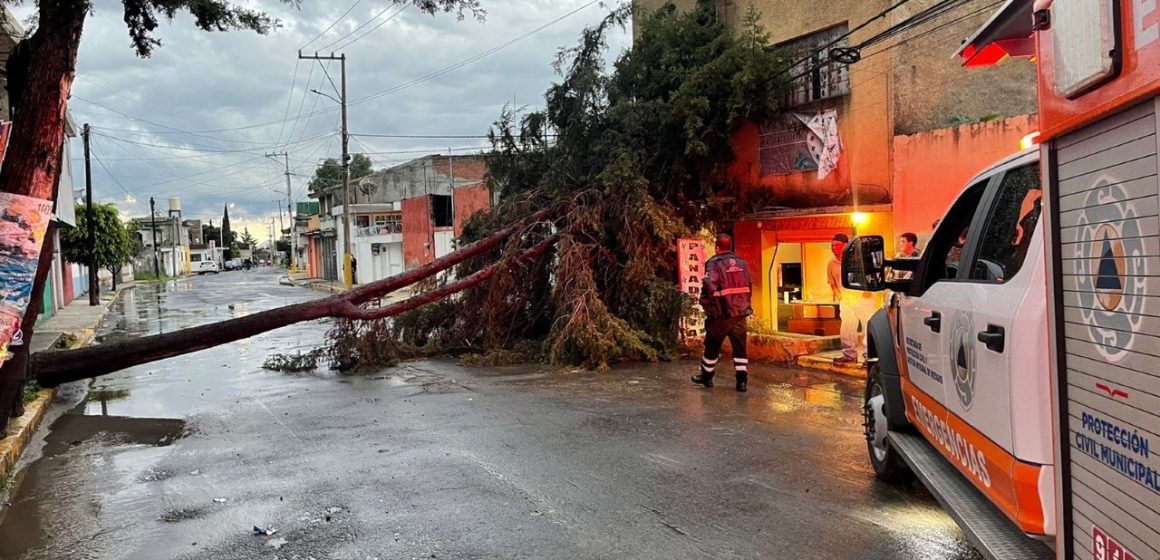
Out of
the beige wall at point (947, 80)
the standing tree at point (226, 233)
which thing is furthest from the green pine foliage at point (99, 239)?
the standing tree at point (226, 233)

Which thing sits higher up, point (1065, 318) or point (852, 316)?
point (1065, 318)

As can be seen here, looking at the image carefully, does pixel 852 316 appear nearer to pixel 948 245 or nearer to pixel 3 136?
pixel 948 245

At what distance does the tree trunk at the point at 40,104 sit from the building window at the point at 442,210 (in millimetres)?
31384

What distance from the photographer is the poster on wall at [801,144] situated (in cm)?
1213

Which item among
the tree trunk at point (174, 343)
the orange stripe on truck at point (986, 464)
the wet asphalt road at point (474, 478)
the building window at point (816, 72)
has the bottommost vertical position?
the wet asphalt road at point (474, 478)

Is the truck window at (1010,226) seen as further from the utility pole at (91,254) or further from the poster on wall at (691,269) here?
the utility pole at (91,254)

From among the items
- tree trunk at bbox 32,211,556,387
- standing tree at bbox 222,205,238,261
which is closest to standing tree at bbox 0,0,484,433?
tree trunk at bbox 32,211,556,387

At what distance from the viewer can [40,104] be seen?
22.8ft

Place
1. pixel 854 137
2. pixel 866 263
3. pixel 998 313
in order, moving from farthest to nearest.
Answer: pixel 854 137 < pixel 866 263 < pixel 998 313

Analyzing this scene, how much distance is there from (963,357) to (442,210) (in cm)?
3663

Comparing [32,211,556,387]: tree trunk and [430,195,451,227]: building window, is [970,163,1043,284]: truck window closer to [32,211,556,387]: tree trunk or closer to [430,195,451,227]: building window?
[32,211,556,387]: tree trunk

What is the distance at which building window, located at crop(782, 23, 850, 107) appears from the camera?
1216 cm

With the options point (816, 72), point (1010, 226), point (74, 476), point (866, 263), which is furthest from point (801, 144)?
point (74, 476)

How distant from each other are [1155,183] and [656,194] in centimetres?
1073
